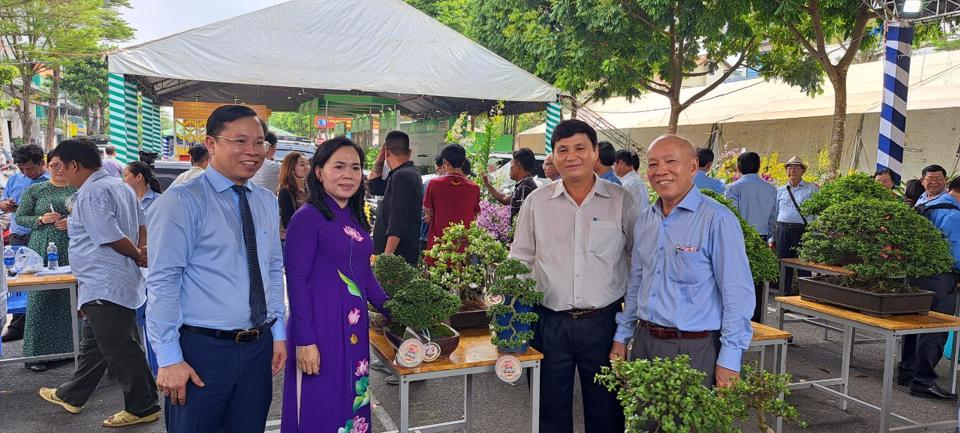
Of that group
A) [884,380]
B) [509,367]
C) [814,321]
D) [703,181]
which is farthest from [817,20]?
[509,367]

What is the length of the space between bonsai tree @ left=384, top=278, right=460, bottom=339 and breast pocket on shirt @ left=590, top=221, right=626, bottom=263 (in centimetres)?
65

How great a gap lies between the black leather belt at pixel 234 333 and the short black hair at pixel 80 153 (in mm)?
1989

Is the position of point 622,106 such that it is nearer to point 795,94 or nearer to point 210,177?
point 795,94

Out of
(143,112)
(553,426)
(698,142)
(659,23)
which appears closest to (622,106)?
(698,142)

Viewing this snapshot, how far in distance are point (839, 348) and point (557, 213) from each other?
441cm

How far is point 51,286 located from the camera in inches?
165

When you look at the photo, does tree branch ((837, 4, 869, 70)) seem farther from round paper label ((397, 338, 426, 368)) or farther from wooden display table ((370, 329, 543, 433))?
round paper label ((397, 338, 426, 368))

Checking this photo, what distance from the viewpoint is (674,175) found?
8.02ft

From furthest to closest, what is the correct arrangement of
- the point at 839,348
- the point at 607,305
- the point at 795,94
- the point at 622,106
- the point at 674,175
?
the point at 622,106 → the point at 795,94 → the point at 839,348 → the point at 607,305 → the point at 674,175

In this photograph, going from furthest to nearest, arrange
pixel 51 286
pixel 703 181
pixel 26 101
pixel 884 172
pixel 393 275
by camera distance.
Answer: pixel 26 101, pixel 884 172, pixel 703 181, pixel 51 286, pixel 393 275

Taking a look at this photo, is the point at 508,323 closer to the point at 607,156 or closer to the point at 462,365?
the point at 462,365

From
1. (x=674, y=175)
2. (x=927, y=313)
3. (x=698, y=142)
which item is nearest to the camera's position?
(x=674, y=175)

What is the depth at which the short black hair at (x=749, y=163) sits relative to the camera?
20.8 feet

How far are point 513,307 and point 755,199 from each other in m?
4.60
